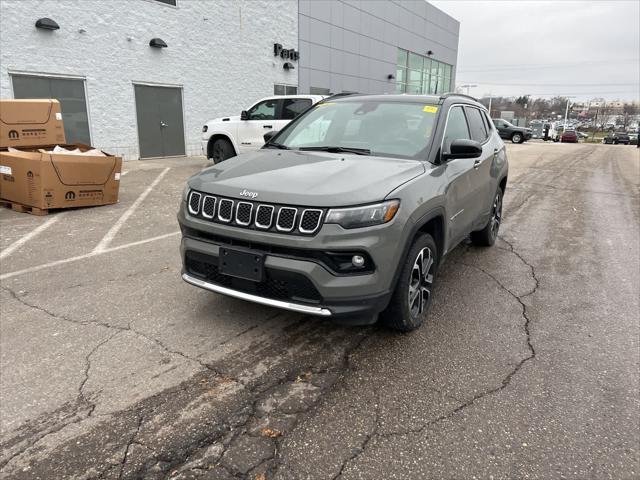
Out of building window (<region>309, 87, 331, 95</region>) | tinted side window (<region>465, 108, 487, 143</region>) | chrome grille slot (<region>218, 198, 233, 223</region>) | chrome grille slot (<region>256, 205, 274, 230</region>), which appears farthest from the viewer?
building window (<region>309, 87, 331, 95</region>)

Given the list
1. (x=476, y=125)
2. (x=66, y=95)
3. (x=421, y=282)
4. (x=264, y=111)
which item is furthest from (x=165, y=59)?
(x=421, y=282)

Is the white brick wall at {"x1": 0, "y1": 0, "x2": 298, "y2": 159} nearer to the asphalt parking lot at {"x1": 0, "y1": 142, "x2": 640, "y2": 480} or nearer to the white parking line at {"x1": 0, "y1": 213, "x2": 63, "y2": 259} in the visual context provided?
the white parking line at {"x1": 0, "y1": 213, "x2": 63, "y2": 259}

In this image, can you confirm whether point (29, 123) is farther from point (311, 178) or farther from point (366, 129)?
point (311, 178)

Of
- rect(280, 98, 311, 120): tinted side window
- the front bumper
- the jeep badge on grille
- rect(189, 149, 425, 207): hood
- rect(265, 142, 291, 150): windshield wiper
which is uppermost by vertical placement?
rect(280, 98, 311, 120): tinted side window

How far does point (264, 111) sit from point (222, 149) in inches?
62.9

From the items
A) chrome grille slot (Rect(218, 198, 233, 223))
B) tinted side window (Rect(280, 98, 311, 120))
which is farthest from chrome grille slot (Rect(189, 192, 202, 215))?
tinted side window (Rect(280, 98, 311, 120))

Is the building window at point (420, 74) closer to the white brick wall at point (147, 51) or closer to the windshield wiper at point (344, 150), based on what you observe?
the white brick wall at point (147, 51)

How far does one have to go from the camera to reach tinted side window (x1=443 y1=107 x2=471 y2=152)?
4.00m

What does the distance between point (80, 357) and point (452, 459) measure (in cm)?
242

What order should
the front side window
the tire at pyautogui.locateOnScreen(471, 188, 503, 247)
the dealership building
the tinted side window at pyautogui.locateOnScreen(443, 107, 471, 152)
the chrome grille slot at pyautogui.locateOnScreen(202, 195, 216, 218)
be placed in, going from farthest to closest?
the front side window
the dealership building
the tire at pyautogui.locateOnScreen(471, 188, 503, 247)
the tinted side window at pyautogui.locateOnScreen(443, 107, 471, 152)
the chrome grille slot at pyautogui.locateOnScreen(202, 195, 216, 218)

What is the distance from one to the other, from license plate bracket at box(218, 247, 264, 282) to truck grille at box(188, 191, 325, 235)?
0.58ft

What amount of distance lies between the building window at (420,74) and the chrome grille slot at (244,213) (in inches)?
1032

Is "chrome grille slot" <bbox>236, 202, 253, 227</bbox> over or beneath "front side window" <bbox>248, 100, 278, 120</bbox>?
beneath

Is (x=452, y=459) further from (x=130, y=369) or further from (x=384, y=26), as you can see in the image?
(x=384, y=26)
